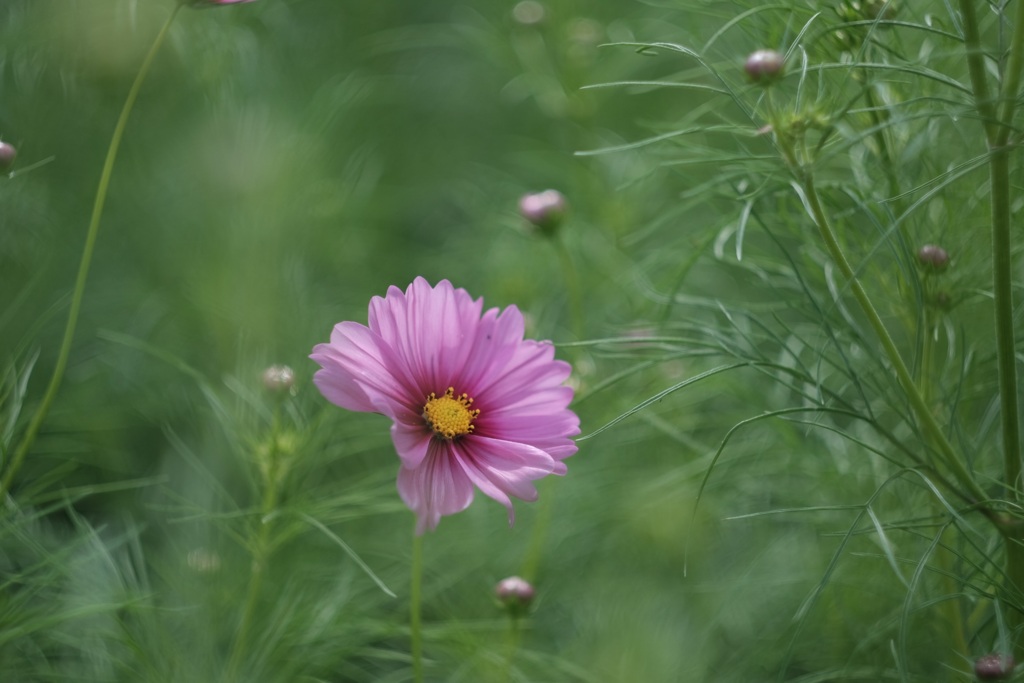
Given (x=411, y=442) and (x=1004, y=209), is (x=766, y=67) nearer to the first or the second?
(x=1004, y=209)

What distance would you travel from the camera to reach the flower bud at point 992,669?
0.44 meters

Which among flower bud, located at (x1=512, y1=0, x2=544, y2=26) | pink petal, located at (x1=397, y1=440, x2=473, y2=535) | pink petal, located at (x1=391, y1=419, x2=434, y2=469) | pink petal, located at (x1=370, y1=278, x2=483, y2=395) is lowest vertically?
pink petal, located at (x1=397, y1=440, x2=473, y2=535)

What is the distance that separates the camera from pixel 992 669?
0.45 metres

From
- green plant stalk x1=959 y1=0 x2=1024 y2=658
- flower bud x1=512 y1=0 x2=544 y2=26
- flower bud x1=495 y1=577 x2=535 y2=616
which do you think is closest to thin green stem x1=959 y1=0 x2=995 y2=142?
green plant stalk x1=959 y1=0 x2=1024 y2=658

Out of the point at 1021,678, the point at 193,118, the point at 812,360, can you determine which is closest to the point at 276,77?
the point at 193,118

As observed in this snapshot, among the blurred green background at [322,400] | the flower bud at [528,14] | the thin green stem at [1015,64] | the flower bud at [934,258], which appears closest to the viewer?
the thin green stem at [1015,64]

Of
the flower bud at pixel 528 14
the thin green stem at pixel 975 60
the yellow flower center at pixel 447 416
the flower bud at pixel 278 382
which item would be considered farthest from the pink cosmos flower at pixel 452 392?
the flower bud at pixel 528 14

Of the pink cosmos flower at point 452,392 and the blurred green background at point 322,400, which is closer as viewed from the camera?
the pink cosmos flower at point 452,392

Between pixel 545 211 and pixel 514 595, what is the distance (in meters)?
0.28

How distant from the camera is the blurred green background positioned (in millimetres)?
706

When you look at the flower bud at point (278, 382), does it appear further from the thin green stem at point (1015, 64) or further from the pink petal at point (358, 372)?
the thin green stem at point (1015, 64)

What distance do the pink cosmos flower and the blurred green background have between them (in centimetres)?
13

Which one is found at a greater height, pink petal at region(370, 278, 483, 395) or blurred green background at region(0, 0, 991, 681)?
pink petal at region(370, 278, 483, 395)

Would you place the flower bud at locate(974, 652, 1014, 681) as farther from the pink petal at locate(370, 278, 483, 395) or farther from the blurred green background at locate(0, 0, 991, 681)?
the pink petal at locate(370, 278, 483, 395)
